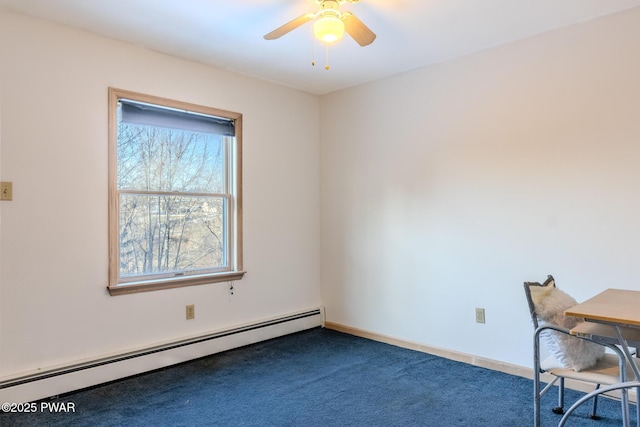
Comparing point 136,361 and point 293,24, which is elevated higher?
point 293,24

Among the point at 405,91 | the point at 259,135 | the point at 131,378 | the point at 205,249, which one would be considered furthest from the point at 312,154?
the point at 131,378

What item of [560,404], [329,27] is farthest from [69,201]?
[560,404]

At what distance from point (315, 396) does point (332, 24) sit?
2.15 m

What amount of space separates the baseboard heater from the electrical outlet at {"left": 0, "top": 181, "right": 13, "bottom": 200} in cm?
107


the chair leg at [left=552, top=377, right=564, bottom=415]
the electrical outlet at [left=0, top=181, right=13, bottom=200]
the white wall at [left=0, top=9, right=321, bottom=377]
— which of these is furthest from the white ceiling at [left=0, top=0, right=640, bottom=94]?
the chair leg at [left=552, top=377, right=564, bottom=415]

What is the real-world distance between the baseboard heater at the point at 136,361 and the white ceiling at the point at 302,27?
2.19 metres

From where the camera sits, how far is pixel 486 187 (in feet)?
10.4

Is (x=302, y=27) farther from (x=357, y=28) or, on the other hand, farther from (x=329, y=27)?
(x=329, y=27)

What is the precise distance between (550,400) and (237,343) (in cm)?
232

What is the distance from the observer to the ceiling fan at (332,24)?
208 centimetres

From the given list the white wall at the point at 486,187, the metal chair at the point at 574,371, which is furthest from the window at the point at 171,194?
the metal chair at the point at 574,371

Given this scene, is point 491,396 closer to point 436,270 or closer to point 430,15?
point 436,270

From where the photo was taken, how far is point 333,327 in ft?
13.8

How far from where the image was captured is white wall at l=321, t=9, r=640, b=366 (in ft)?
8.63
